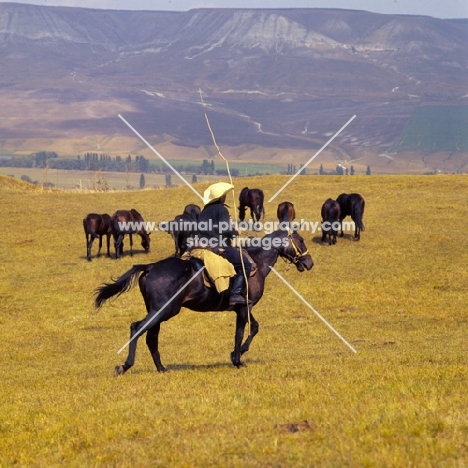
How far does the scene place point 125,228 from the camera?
3466 cm

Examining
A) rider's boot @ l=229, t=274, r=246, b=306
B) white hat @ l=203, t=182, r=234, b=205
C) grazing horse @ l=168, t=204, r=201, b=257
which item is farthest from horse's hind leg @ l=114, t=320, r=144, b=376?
grazing horse @ l=168, t=204, r=201, b=257

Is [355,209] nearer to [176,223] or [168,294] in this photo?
[176,223]

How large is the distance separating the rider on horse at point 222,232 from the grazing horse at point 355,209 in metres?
20.9

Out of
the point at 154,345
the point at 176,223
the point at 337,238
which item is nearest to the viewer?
the point at 154,345

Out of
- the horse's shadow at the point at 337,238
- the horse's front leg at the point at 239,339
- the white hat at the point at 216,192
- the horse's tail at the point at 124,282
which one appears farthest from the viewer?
the horse's shadow at the point at 337,238

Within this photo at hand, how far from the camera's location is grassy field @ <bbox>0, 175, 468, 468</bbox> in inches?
397

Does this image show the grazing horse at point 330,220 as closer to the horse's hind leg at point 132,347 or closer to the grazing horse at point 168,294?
the grazing horse at point 168,294

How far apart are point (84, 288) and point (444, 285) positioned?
11791mm

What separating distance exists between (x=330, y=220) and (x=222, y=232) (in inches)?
826

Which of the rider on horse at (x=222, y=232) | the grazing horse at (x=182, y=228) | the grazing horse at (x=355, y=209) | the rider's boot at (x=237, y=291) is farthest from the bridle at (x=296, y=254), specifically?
the grazing horse at (x=355, y=209)

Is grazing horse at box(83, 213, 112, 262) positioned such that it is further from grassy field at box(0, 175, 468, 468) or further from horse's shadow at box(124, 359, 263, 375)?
horse's shadow at box(124, 359, 263, 375)

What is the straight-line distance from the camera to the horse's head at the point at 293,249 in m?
17.2

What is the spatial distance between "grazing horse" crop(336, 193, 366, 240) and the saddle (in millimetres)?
21259

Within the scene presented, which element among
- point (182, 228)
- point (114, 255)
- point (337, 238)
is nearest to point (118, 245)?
point (114, 255)
